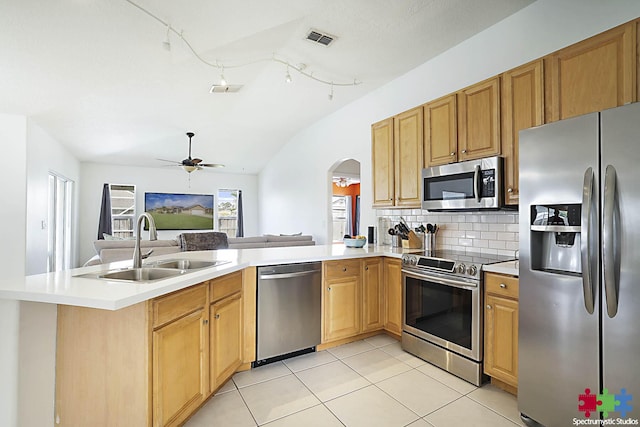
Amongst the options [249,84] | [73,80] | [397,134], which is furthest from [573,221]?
[73,80]

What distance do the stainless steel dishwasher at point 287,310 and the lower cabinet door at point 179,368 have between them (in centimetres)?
62

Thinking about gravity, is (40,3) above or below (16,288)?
above

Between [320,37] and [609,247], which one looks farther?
[320,37]

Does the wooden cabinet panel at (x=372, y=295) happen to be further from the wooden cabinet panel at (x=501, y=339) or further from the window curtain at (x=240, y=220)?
the window curtain at (x=240, y=220)

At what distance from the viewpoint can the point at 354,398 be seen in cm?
209

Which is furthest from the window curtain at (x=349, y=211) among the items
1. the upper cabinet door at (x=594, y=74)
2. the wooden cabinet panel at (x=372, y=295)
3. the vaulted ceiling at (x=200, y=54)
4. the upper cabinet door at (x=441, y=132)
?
the upper cabinet door at (x=594, y=74)

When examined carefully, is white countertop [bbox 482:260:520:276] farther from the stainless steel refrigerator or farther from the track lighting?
the track lighting

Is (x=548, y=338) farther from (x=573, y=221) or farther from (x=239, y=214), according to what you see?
(x=239, y=214)

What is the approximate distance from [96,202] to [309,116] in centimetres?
582

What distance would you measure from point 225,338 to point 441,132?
8.07 feet

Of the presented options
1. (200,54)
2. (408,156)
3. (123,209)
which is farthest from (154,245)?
(123,209)

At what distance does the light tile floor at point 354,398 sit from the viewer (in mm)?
1850

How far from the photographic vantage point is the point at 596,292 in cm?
148

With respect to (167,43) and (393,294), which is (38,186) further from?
(393,294)
